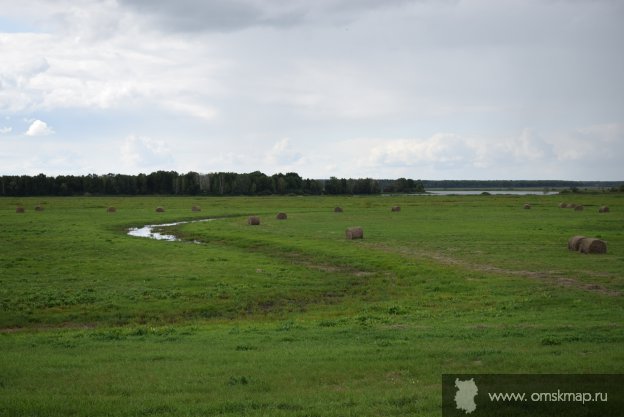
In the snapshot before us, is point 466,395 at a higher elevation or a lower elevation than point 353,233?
lower

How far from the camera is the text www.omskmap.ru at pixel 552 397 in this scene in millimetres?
9375

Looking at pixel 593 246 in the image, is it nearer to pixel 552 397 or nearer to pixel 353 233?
pixel 353 233

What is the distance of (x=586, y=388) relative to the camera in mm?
9906

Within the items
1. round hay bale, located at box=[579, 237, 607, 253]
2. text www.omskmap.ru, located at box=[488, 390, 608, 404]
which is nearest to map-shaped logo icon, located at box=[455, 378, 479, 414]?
text www.omskmap.ru, located at box=[488, 390, 608, 404]

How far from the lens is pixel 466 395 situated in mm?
9719

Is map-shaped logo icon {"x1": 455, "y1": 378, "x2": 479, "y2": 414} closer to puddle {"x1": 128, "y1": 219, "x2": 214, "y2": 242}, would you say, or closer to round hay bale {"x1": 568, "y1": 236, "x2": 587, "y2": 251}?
round hay bale {"x1": 568, "y1": 236, "x2": 587, "y2": 251}

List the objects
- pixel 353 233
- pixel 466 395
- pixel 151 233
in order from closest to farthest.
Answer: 1. pixel 466 395
2. pixel 353 233
3. pixel 151 233

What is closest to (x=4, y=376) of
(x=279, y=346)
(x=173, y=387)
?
(x=173, y=387)

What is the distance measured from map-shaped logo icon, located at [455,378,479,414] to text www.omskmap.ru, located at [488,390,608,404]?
367mm

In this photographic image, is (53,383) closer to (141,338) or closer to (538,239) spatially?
(141,338)

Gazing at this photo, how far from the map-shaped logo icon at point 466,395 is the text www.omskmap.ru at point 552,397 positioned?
14.5 inches

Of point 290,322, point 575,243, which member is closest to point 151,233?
point 575,243

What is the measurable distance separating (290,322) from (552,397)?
10968 mm

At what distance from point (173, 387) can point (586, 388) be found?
7827mm
